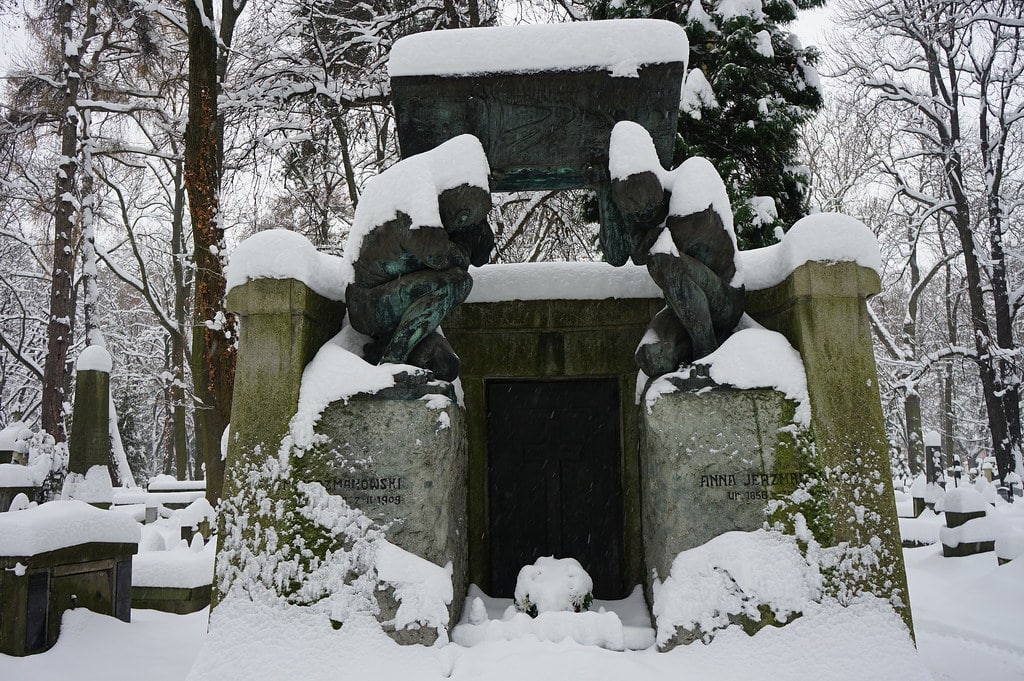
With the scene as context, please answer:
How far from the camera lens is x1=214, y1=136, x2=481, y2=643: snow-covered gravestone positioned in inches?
A: 150

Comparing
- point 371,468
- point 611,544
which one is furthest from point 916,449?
point 371,468

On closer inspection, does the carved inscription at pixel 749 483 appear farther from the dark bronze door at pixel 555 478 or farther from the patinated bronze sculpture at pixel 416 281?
the patinated bronze sculpture at pixel 416 281

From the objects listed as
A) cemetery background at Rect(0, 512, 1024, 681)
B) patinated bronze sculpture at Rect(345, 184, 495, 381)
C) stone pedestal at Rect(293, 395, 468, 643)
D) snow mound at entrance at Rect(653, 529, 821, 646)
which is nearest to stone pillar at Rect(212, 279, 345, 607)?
stone pedestal at Rect(293, 395, 468, 643)

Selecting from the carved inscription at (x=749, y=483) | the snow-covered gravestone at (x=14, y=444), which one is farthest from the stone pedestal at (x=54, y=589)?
the snow-covered gravestone at (x=14, y=444)

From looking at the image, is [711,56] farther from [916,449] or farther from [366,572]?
[916,449]

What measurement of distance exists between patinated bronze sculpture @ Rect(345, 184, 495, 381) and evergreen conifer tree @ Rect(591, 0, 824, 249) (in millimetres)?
7124

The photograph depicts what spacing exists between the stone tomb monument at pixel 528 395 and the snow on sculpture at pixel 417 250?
0.02 metres

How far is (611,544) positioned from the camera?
5070mm

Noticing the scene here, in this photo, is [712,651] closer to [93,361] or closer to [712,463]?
[712,463]

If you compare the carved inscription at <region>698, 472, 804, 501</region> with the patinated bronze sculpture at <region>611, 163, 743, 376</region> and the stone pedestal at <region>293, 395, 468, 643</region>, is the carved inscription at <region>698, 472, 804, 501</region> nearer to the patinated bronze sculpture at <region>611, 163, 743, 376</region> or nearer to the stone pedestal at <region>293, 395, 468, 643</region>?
the patinated bronze sculpture at <region>611, 163, 743, 376</region>

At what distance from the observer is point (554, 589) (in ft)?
13.1

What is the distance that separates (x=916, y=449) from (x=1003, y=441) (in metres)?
6.70

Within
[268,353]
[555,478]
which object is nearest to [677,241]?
[555,478]

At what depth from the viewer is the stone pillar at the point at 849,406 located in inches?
151
